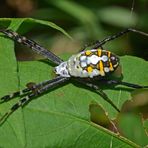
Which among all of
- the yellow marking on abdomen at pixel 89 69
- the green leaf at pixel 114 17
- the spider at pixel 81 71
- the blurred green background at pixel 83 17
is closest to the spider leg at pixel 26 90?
the spider at pixel 81 71

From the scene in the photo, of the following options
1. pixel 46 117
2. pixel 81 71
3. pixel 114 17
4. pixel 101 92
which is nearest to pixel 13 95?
pixel 46 117

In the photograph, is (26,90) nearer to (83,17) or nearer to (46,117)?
(46,117)

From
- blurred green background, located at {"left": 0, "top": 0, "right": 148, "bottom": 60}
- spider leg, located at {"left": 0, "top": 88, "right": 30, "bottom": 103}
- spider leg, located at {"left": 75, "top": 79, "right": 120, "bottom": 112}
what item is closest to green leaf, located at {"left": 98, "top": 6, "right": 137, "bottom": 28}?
blurred green background, located at {"left": 0, "top": 0, "right": 148, "bottom": 60}

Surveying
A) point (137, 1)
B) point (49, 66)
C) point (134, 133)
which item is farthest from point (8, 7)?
point (134, 133)

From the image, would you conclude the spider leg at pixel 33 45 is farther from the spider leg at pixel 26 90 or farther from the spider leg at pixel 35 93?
the spider leg at pixel 26 90

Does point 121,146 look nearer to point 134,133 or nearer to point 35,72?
point 134,133

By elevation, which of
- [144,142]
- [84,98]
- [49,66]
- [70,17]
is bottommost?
[144,142]
